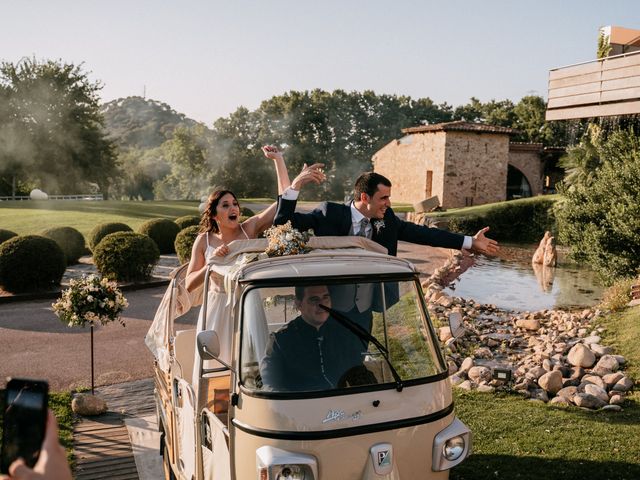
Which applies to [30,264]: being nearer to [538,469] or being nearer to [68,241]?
[68,241]

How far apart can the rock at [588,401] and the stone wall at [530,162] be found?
1443 inches

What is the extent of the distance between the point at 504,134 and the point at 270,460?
131ft

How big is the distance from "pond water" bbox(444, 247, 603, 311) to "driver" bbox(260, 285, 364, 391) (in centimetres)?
1310

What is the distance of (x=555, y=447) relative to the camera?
652cm

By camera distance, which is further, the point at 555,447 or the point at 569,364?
the point at 569,364

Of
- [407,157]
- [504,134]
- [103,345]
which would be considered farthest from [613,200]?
[407,157]

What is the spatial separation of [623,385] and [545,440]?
234 cm

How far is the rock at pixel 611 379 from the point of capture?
8.52 metres

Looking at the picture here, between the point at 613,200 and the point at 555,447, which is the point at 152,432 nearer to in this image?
the point at 555,447

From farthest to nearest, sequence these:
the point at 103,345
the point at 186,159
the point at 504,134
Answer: the point at 186,159, the point at 504,134, the point at 103,345

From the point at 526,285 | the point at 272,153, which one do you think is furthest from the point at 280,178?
the point at 526,285

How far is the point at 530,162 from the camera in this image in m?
43.3

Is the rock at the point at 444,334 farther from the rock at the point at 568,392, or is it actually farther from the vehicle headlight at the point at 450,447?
the vehicle headlight at the point at 450,447

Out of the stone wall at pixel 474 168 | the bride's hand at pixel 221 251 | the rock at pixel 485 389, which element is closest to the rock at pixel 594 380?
the rock at pixel 485 389
